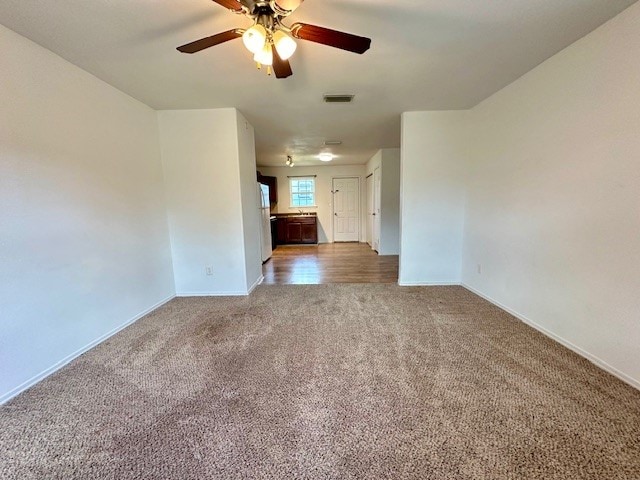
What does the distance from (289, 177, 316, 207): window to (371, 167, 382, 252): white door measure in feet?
6.83

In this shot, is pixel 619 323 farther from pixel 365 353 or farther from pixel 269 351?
pixel 269 351

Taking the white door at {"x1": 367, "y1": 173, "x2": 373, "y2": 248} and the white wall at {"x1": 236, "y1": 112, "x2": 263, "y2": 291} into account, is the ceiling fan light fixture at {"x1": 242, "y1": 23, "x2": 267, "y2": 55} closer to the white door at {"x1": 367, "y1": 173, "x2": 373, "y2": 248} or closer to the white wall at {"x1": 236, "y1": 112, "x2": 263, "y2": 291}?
the white wall at {"x1": 236, "y1": 112, "x2": 263, "y2": 291}

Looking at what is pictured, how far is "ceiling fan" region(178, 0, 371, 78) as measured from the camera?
51.9 inches

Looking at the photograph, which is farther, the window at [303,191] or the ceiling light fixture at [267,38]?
the window at [303,191]

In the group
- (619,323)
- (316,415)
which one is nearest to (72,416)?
(316,415)

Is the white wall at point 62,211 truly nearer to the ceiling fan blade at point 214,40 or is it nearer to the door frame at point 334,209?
the ceiling fan blade at point 214,40

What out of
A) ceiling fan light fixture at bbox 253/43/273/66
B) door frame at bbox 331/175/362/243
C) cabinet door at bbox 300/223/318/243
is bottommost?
cabinet door at bbox 300/223/318/243

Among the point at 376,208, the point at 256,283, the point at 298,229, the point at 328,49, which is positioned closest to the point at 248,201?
the point at 256,283

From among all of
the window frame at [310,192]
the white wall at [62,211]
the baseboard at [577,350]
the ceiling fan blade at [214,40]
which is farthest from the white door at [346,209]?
the ceiling fan blade at [214,40]

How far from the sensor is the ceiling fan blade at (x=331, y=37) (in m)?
1.38

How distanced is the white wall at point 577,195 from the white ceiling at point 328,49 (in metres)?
0.24

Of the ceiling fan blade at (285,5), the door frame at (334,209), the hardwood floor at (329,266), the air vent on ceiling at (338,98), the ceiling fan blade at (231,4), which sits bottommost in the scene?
the hardwood floor at (329,266)

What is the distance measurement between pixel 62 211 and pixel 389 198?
5.04 m

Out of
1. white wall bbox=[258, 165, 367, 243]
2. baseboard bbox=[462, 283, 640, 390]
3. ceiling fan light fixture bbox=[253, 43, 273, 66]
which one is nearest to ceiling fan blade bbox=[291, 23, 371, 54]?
ceiling fan light fixture bbox=[253, 43, 273, 66]
